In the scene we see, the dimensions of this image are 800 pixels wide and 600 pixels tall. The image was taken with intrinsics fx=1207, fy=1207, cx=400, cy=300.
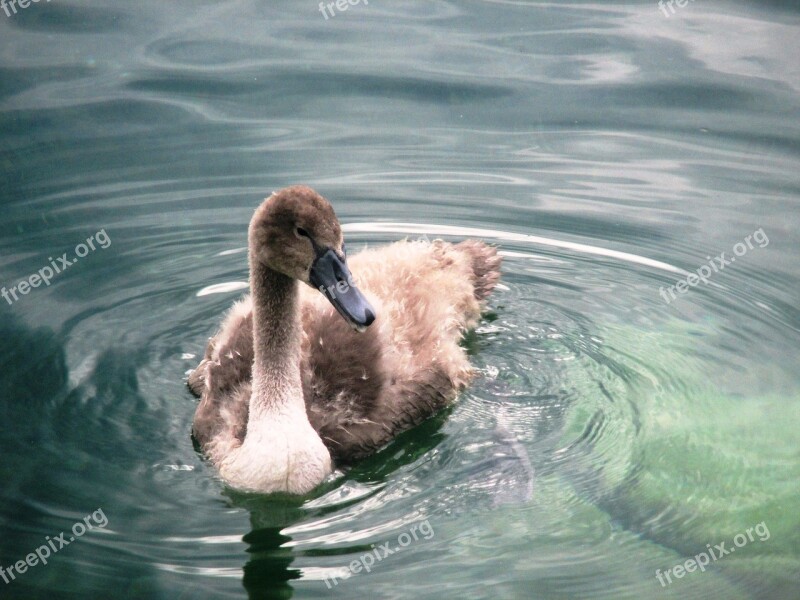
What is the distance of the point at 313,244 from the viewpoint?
243 inches

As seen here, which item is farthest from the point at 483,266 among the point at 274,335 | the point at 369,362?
the point at 274,335

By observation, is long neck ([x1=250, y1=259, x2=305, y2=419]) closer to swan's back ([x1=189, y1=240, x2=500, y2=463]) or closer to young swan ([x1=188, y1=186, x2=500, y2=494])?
young swan ([x1=188, y1=186, x2=500, y2=494])

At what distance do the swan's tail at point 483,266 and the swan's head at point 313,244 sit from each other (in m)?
2.21

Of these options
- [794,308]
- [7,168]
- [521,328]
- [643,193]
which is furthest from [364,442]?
[7,168]

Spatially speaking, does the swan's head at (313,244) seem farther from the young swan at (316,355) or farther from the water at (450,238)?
the water at (450,238)

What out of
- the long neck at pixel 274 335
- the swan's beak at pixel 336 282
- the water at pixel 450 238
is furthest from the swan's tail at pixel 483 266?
the swan's beak at pixel 336 282

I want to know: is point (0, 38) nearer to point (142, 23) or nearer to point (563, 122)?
point (142, 23)

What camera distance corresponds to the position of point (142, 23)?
12.7 m

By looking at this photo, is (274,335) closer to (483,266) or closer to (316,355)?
(316,355)

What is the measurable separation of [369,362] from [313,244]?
38.8 inches

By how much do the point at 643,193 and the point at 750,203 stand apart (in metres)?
0.86

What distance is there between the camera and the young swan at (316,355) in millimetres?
6207

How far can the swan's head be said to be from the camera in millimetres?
6117

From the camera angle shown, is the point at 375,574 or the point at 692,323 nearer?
the point at 375,574
